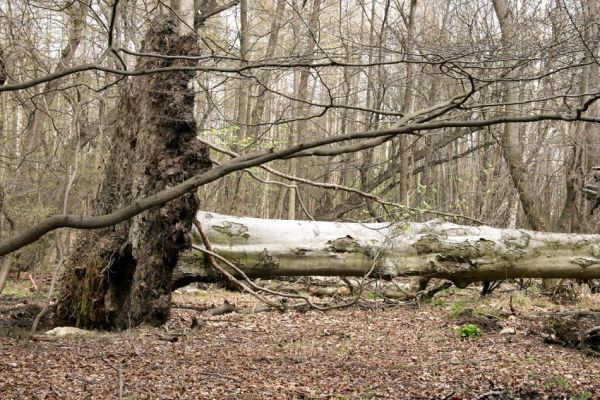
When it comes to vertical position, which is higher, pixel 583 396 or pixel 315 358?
pixel 583 396

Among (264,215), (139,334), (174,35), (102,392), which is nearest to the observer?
(102,392)

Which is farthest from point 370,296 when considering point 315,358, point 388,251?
point 315,358

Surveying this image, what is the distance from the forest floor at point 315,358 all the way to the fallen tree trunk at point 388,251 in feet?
1.80


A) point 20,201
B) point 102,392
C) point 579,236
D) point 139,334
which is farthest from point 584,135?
point 20,201

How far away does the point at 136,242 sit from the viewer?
21.8 ft

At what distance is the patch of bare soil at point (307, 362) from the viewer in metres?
4.67

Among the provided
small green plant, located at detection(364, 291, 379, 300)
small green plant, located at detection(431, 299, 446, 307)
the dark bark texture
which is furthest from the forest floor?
small green plant, located at detection(364, 291, 379, 300)

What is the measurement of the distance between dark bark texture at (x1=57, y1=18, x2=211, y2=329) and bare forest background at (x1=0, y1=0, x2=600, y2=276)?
36cm

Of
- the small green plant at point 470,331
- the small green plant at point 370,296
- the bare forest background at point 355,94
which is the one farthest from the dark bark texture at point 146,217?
the small green plant at point 370,296

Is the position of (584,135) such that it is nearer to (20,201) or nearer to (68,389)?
(68,389)

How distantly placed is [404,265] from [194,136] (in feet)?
10.4

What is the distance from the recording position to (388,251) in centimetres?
820

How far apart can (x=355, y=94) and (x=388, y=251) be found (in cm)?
523

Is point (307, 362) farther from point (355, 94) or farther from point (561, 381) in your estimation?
point (355, 94)
